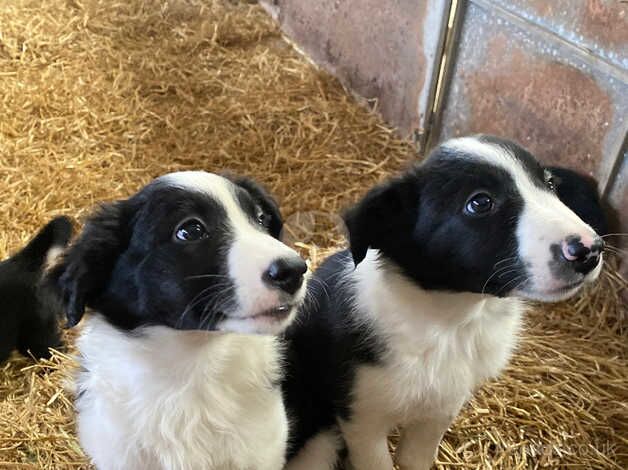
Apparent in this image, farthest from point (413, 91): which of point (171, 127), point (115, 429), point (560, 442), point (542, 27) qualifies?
point (115, 429)

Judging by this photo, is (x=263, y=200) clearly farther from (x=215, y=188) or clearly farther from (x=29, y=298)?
(x=29, y=298)

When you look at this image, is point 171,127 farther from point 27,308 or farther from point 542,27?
point 542,27

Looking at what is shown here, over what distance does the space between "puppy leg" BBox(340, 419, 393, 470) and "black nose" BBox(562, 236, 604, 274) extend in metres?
0.94


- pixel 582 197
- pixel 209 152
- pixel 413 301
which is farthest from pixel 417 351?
pixel 209 152

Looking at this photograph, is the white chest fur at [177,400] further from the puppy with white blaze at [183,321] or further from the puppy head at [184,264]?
the puppy head at [184,264]

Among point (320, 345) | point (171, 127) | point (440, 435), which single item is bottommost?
point (171, 127)

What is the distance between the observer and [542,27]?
3.75 meters

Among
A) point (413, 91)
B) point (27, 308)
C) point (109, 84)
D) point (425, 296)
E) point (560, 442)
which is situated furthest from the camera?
point (109, 84)

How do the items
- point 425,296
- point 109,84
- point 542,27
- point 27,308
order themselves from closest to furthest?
point 425,296 → point 27,308 → point 542,27 → point 109,84

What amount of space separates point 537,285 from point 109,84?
397 cm

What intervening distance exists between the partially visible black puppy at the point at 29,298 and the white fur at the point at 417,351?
1434 millimetres

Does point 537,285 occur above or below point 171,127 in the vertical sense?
above

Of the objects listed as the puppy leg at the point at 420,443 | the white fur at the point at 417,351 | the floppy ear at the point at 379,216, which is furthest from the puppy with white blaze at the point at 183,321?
the puppy leg at the point at 420,443

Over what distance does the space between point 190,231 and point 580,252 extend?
1.03m
